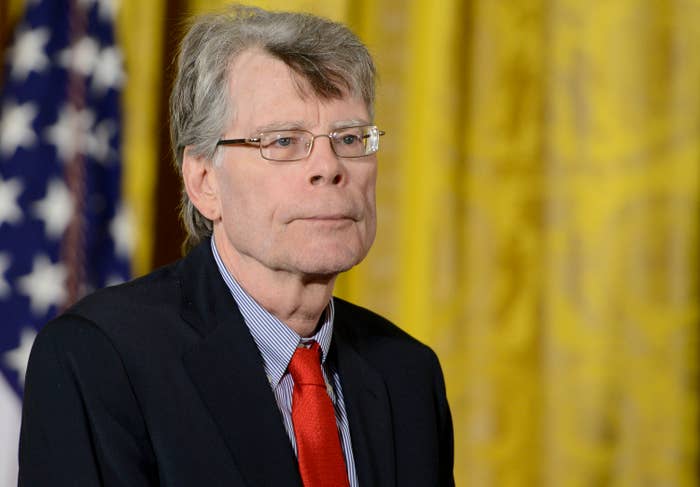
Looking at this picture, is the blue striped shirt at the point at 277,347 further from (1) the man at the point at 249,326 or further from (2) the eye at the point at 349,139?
(2) the eye at the point at 349,139

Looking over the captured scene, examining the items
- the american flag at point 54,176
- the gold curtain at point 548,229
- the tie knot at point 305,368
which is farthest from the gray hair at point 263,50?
the gold curtain at point 548,229

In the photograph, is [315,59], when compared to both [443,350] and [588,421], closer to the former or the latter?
[443,350]

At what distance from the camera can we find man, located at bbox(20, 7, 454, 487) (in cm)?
138

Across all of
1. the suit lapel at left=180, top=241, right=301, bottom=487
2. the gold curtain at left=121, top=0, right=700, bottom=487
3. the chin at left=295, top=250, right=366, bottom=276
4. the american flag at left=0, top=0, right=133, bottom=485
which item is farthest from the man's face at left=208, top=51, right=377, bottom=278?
the gold curtain at left=121, top=0, right=700, bottom=487

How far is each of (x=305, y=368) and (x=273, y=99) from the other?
0.43m

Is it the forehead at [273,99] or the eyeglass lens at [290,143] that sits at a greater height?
the forehead at [273,99]

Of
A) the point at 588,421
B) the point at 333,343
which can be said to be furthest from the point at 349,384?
the point at 588,421

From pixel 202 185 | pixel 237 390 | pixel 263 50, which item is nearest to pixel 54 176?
pixel 202 185

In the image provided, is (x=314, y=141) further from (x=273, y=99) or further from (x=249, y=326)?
(x=249, y=326)

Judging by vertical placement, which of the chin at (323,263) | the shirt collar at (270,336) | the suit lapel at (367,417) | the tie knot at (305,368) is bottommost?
the suit lapel at (367,417)

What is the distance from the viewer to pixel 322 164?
1520 millimetres

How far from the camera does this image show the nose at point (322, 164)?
1.52 meters

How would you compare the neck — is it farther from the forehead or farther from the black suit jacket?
the forehead

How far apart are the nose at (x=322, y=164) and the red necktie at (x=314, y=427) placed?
28 centimetres
